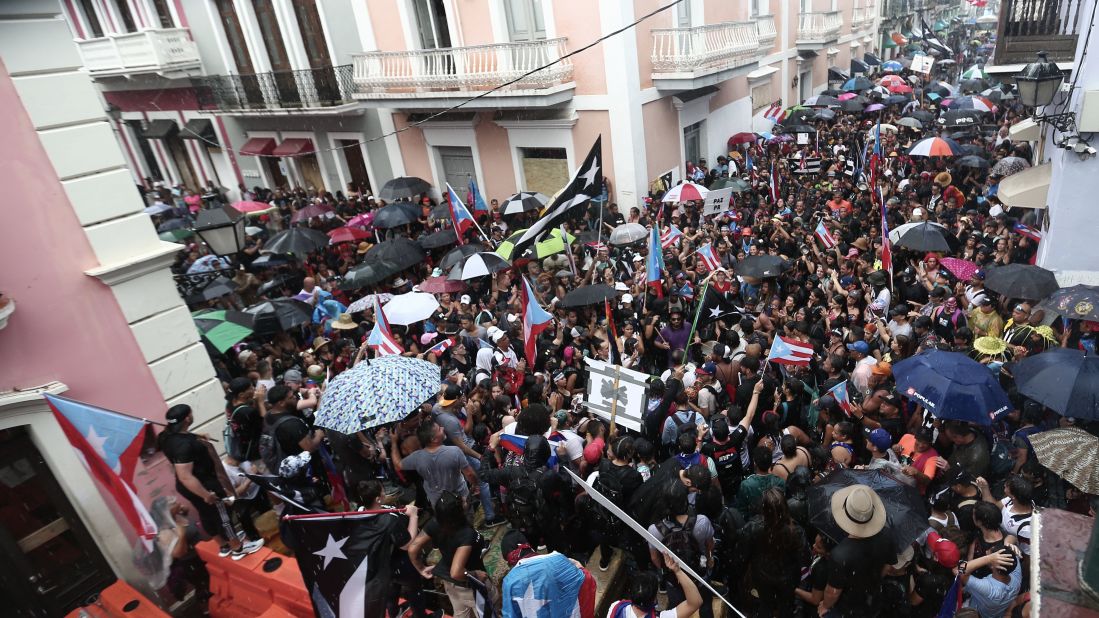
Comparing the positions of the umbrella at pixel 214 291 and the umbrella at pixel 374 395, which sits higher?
the umbrella at pixel 374 395

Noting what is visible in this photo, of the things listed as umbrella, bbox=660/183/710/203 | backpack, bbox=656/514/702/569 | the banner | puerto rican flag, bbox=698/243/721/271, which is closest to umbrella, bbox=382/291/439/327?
puerto rican flag, bbox=698/243/721/271

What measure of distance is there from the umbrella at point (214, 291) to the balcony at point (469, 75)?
6794 millimetres

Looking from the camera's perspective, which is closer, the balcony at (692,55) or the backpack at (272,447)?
the backpack at (272,447)

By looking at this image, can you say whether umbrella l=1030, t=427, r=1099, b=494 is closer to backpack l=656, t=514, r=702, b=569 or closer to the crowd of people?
the crowd of people

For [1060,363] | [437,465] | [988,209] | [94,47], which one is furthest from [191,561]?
[94,47]

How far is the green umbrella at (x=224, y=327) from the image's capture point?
7.75 meters

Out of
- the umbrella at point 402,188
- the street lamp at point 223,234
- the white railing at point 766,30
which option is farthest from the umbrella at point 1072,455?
the white railing at point 766,30

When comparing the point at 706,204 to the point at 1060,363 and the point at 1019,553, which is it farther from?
the point at 1019,553

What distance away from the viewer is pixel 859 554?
142 inches

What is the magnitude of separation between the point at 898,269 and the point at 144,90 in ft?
84.1

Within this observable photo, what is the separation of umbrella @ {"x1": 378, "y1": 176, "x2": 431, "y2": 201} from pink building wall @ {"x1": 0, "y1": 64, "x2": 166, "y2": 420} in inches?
421

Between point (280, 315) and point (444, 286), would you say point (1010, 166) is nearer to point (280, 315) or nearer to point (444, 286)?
point (444, 286)

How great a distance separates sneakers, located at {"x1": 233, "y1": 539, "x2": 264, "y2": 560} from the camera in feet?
17.1

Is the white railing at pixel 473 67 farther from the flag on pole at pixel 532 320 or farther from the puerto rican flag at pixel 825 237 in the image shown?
the flag on pole at pixel 532 320
